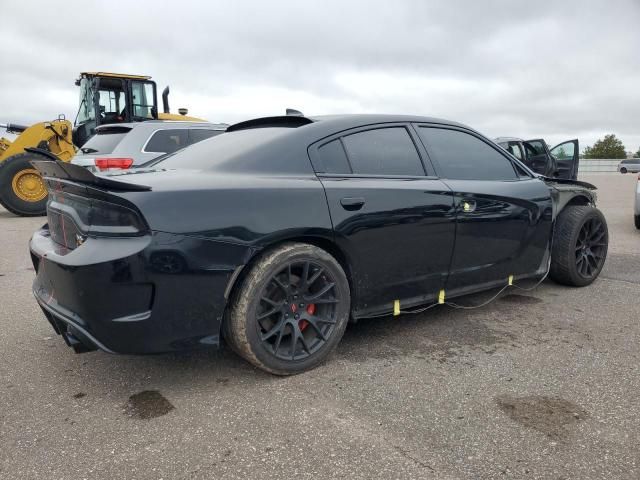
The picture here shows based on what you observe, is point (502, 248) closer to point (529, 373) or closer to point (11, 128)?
point (529, 373)

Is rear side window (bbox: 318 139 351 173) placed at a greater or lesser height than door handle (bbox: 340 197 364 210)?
greater

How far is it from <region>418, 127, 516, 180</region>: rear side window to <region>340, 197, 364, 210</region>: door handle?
0.80 meters

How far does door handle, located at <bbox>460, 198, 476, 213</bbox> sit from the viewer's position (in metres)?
3.33

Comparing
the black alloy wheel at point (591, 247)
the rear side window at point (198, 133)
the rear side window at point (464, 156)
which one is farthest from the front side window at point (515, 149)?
the rear side window at point (464, 156)

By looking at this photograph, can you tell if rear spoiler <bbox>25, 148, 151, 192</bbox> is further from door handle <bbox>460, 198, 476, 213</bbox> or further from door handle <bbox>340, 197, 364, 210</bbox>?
door handle <bbox>460, 198, 476, 213</bbox>

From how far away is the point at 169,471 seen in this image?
192 centimetres

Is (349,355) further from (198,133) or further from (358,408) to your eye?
(198,133)

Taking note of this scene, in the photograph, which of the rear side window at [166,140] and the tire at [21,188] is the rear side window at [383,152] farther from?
the tire at [21,188]

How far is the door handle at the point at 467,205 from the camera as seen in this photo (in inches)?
131

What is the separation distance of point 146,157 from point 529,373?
6.12 m

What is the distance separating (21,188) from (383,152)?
9739 mm

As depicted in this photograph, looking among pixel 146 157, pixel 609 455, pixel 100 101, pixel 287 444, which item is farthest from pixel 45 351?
pixel 100 101

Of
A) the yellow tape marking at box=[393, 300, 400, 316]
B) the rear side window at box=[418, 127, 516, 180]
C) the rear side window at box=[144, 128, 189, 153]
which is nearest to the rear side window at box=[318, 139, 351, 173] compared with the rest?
the rear side window at box=[418, 127, 516, 180]

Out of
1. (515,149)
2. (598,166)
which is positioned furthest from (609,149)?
(515,149)
